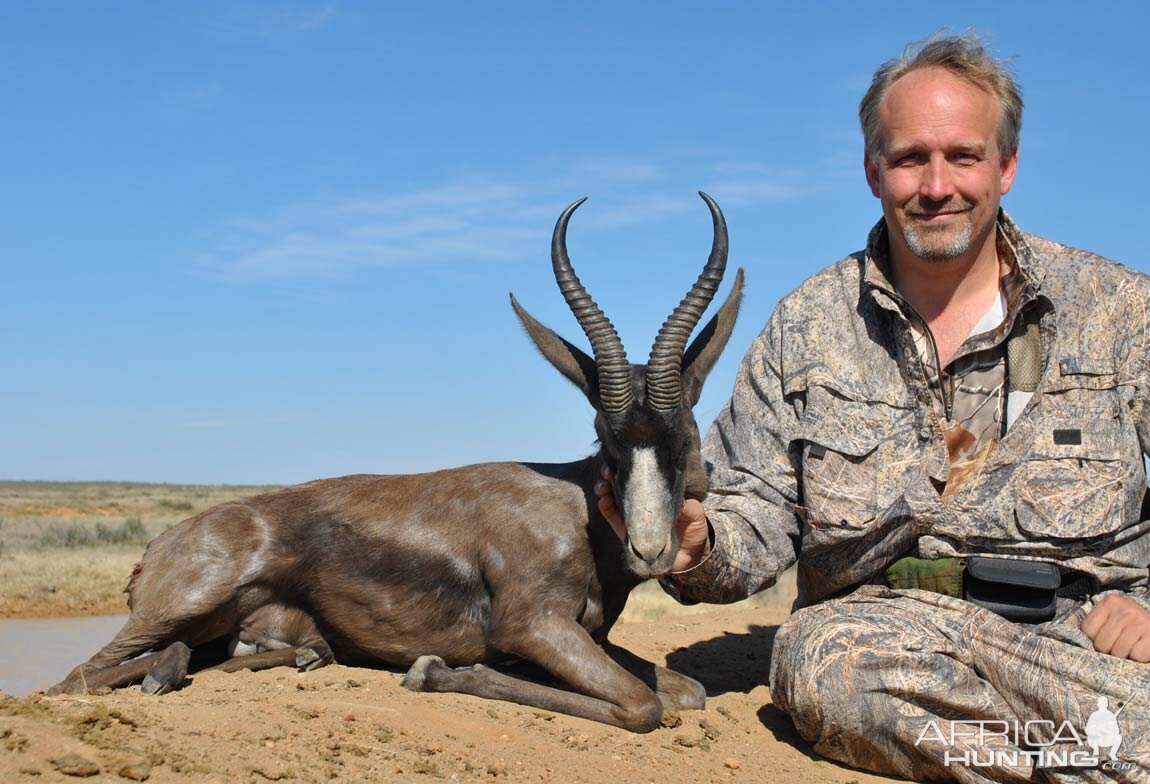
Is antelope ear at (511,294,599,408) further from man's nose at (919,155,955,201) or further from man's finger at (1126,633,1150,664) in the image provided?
man's finger at (1126,633,1150,664)

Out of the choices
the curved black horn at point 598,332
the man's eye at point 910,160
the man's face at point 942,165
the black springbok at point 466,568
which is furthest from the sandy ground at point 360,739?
the man's eye at point 910,160

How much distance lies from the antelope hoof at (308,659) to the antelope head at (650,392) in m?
2.37

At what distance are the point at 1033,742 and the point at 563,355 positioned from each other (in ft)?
11.4

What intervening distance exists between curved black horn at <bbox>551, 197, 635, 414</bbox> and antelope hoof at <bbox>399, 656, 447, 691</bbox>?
78.4 inches

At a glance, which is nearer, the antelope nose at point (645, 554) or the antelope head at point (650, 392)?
the antelope nose at point (645, 554)

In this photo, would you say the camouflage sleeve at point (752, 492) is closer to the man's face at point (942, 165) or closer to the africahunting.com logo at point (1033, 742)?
the man's face at point (942, 165)

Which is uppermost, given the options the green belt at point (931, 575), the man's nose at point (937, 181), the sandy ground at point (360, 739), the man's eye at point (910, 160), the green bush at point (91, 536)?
the man's eye at point (910, 160)

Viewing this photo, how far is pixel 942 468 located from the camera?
6199 mm

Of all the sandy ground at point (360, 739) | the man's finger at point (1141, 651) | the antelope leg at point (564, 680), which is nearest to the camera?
the sandy ground at point (360, 739)

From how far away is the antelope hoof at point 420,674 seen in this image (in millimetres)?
7059

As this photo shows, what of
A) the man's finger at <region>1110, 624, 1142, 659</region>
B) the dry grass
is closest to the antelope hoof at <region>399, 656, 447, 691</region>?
the man's finger at <region>1110, 624, 1142, 659</region>

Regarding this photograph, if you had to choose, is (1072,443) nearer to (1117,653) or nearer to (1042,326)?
(1042,326)

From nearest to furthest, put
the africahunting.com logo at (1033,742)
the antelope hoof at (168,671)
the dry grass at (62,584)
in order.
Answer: the africahunting.com logo at (1033,742) → the antelope hoof at (168,671) → the dry grass at (62,584)

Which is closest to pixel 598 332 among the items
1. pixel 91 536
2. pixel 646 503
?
pixel 646 503
